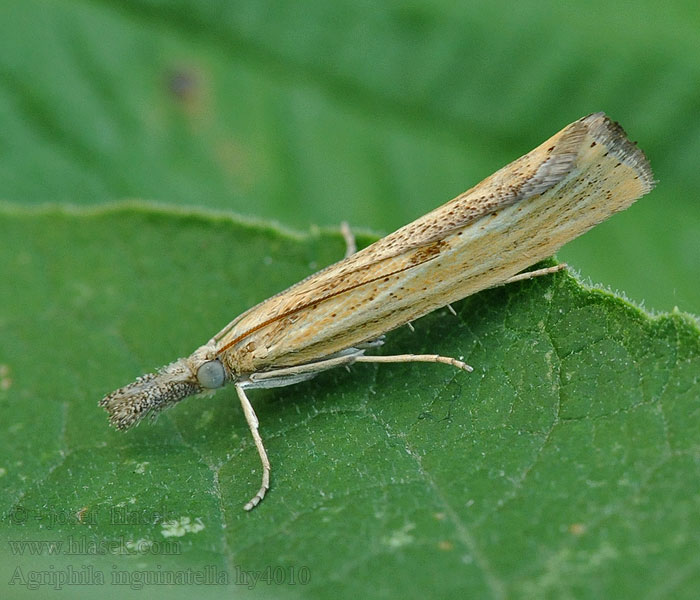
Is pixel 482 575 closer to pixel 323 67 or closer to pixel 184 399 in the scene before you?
pixel 184 399

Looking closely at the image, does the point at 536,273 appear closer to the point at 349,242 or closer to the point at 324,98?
the point at 349,242

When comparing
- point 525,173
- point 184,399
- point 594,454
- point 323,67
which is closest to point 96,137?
point 323,67

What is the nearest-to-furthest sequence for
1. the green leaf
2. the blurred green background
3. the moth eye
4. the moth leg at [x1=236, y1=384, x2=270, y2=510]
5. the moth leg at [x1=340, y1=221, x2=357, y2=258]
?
1. the green leaf
2. the moth leg at [x1=236, y1=384, x2=270, y2=510]
3. the moth eye
4. the moth leg at [x1=340, y1=221, x2=357, y2=258]
5. the blurred green background

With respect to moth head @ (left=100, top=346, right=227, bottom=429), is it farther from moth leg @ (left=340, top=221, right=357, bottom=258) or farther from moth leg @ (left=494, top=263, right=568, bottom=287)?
moth leg @ (left=494, top=263, right=568, bottom=287)
